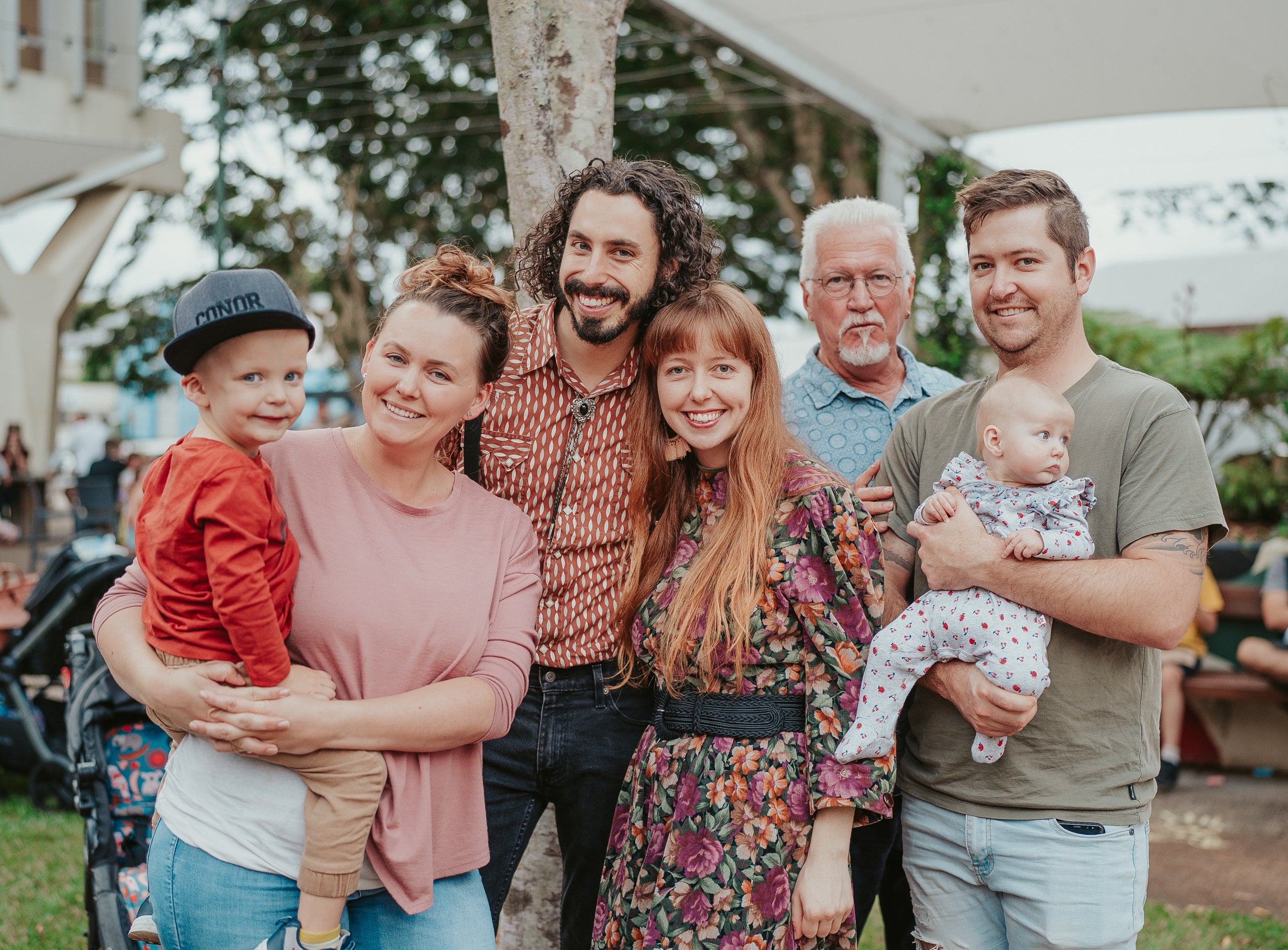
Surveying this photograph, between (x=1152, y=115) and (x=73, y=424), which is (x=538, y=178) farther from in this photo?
(x=73, y=424)

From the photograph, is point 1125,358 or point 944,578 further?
point 1125,358

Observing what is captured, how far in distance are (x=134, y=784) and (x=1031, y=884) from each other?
3016mm

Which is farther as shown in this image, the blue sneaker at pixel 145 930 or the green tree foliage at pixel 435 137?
the green tree foliage at pixel 435 137

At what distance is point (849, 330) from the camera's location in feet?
11.6

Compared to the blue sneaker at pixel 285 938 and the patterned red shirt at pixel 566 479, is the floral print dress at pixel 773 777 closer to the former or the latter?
the patterned red shirt at pixel 566 479

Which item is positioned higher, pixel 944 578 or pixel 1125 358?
pixel 1125 358

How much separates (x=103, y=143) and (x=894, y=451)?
17.9m

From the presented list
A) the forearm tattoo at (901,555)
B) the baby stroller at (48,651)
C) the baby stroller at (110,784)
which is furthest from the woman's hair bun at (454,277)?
the baby stroller at (48,651)

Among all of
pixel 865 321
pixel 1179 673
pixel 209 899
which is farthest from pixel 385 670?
pixel 1179 673

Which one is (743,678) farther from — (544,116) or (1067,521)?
(544,116)

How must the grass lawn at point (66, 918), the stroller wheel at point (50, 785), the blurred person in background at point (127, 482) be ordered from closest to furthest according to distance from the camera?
1. the grass lawn at point (66, 918)
2. the stroller wheel at point (50, 785)
3. the blurred person in background at point (127, 482)

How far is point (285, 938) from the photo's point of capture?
84.3 inches

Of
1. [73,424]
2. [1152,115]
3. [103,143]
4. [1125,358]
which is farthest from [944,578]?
[73,424]

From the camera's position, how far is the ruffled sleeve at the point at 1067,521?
7.61 ft
